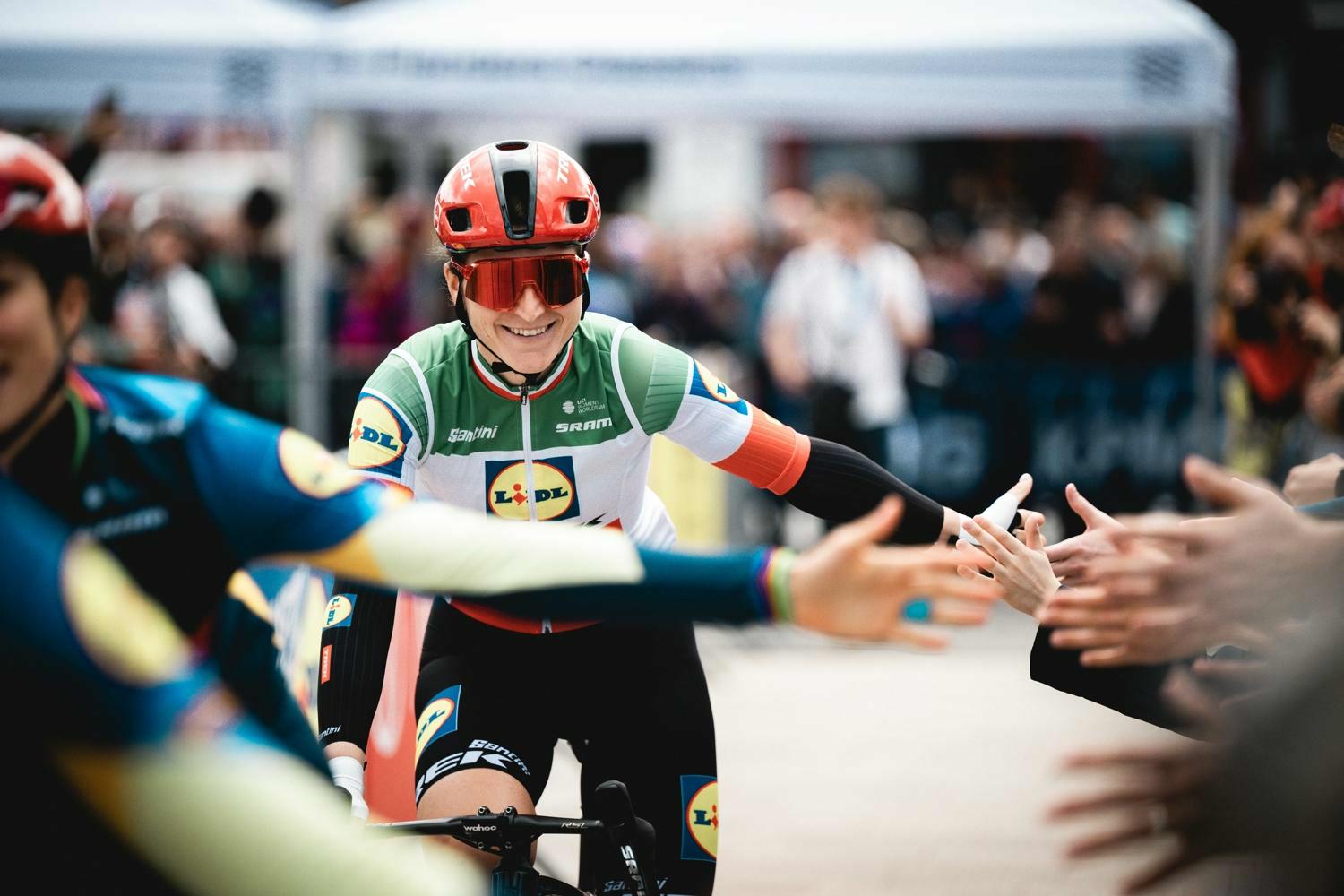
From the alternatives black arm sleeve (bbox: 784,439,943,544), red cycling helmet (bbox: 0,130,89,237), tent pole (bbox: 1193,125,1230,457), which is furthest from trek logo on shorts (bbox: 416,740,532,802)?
tent pole (bbox: 1193,125,1230,457)

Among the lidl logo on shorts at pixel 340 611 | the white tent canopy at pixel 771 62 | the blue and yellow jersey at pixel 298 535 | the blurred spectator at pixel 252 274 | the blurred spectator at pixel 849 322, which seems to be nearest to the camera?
the blue and yellow jersey at pixel 298 535

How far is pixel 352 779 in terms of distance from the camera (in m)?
3.25

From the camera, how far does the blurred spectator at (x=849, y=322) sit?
1142 centimetres

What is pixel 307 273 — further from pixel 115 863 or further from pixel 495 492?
pixel 115 863

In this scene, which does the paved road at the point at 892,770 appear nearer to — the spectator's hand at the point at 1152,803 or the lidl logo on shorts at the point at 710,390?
the lidl logo on shorts at the point at 710,390

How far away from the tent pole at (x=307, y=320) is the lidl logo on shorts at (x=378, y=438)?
26.9ft

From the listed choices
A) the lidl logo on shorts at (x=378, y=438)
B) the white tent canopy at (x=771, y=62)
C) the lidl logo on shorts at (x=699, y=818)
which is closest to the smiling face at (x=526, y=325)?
the lidl logo on shorts at (x=378, y=438)

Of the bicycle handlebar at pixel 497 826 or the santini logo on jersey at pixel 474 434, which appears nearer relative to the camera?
the bicycle handlebar at pixel 497 826

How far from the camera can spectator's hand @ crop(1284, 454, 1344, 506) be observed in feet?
12.9

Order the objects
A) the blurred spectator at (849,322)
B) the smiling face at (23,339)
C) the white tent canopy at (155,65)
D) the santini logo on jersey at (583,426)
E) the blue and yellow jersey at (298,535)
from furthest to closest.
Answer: the blurred spectator at (849,322), the white tent canopy at (155,65), the santini logo on jersey at (583,426), the blue and yellow jersey at (298,535), the smiling face at (23,339)

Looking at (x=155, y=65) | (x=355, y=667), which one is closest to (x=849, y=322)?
(x=155, y=65)

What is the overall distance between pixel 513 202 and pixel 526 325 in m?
0.28

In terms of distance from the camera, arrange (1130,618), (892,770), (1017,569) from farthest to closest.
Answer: (892,770)
(1017,569)
(1130,618)

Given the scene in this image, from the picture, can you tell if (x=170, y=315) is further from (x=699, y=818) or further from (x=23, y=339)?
(x=23, y=339)
